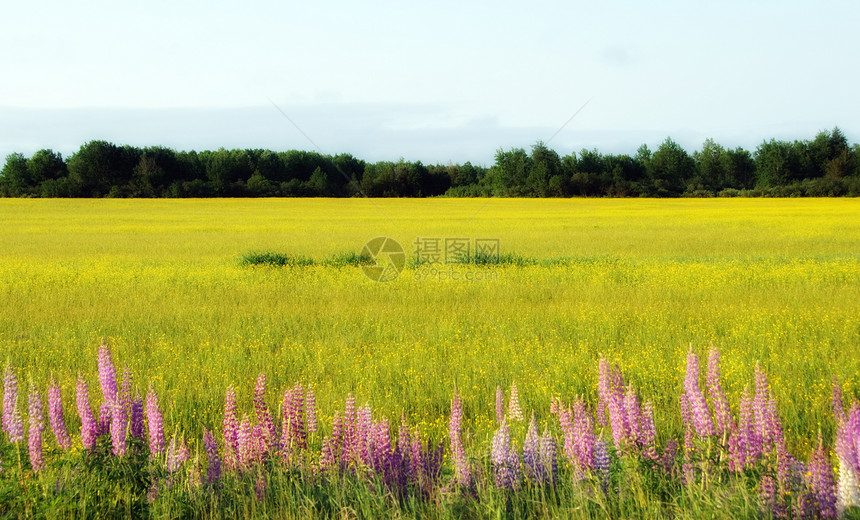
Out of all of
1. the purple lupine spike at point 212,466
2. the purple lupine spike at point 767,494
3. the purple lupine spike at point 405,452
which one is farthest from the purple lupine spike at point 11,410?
the purple lupine spike at point 767,494

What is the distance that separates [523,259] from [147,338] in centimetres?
1272

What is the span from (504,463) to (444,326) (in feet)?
21.3

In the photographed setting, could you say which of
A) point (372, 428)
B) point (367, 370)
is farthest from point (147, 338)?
point (372, 428)

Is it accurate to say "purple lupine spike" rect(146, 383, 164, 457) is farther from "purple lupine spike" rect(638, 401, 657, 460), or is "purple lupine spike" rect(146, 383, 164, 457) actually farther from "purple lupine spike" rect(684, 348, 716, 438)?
"purple lupine spike" rect(684, 348, 716, 438)

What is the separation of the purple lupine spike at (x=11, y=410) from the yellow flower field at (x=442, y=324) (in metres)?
2.08

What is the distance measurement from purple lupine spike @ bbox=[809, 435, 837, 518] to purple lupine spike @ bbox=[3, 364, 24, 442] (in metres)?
4.62

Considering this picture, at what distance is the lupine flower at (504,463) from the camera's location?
421 cm

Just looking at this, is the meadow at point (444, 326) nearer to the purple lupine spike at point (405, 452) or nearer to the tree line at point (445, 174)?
the purple lupine spike at point (405, 452)

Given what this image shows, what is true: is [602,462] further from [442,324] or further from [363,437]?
[442,324]

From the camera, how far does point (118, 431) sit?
437cm

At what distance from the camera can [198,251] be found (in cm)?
2517

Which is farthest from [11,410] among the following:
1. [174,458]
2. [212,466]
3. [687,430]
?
[687,430]

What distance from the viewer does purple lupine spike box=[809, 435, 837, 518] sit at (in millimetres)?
3662

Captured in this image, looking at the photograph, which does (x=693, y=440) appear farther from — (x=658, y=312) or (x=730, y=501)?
(x=658, y=312)
